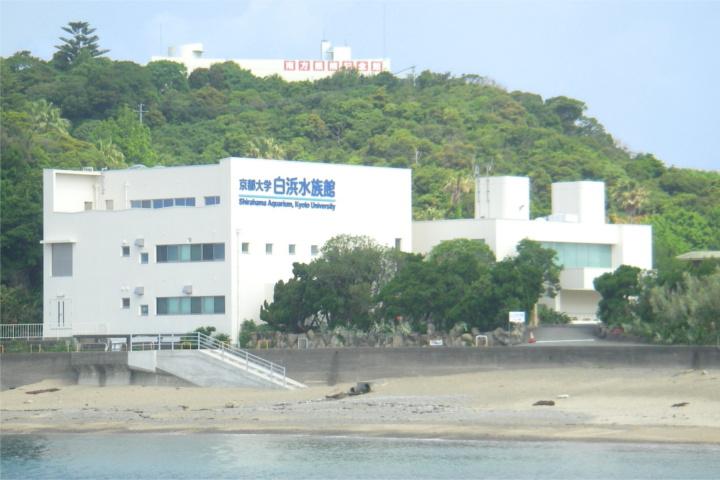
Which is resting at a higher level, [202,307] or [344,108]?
[344,108]

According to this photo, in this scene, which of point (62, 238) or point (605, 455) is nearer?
point (605, 455)

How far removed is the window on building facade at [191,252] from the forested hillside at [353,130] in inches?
696

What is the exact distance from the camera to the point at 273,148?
102 meters

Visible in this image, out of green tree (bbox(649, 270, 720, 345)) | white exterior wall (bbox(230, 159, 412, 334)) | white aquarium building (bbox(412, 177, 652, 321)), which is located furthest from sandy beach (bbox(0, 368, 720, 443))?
white aquarium building (bbox(412, 177, 652, 321))

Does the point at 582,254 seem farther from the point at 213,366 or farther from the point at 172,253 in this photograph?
the point at 213,366

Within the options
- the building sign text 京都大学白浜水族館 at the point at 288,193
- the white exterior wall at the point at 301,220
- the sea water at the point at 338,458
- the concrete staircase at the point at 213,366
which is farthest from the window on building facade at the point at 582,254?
the sea water at the point at 338,458

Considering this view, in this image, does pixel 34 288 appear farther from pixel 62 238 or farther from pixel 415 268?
pixel 415 268

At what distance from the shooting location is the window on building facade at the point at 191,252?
59.2 metres

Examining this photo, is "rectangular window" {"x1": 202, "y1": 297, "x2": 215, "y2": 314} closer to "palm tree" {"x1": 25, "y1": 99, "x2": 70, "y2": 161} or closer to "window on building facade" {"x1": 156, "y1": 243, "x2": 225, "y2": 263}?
"window on building facade" {"x1": 156, "y1": 243, "x2": 225, "y2": 263}

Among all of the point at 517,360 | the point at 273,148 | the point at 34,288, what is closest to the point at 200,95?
the point at 273,148

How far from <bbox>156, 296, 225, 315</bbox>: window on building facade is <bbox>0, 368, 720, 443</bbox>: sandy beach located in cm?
548

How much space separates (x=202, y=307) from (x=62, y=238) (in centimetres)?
745

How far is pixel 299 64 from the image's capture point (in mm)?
160875

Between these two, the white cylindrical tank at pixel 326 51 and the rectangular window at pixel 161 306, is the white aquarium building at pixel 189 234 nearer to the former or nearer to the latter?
the rectangular window at pixel 161 306
